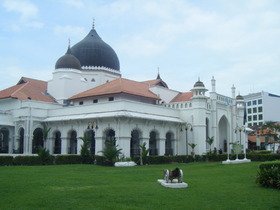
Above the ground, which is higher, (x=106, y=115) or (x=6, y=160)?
(x=106, y=115)

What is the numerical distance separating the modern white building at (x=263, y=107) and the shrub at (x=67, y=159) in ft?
216

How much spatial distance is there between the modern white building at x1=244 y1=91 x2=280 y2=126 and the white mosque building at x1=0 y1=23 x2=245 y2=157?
45605mm

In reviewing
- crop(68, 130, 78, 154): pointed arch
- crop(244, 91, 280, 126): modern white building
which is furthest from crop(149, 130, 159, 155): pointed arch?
crop(244, 91, 280, 126): modern white building

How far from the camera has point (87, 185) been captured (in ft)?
44.8

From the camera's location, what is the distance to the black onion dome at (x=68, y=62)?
40.1 m

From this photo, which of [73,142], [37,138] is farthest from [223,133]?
[37,138]

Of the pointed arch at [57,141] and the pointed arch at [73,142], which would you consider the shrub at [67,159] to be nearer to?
the pointed arch at [73,142]

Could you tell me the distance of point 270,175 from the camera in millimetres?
12781

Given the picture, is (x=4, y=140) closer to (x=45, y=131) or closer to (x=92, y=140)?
(x=45, y=131)

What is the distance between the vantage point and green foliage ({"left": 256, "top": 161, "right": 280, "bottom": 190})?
12530 millimetres

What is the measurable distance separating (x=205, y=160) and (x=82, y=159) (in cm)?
1195

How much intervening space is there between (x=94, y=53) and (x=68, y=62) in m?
4.50

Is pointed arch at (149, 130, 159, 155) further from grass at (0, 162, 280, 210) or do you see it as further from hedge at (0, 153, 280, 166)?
grass at (0, 162, 280, 210)

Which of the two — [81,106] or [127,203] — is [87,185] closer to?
[127,203]
